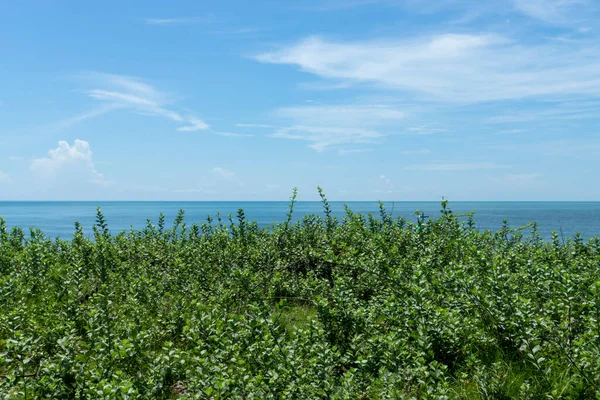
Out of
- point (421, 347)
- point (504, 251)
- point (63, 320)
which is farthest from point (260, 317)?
point (504, 251)

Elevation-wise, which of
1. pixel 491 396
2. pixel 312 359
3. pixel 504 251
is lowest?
pixel 491 396

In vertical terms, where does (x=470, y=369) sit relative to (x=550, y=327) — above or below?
below

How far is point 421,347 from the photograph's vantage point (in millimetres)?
5031

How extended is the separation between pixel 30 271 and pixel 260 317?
6.42 meters

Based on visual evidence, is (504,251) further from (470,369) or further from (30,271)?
(30,271)

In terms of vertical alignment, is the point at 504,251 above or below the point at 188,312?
above

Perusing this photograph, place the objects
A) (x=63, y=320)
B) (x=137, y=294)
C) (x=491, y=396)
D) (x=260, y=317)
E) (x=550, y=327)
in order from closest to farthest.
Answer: (x=491, y=396)
(x=550, y=327)
(x=260, y=317)
(x=63, y=320)
(x=137, y=294)

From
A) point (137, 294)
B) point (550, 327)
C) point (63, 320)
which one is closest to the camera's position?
point (550, 327)

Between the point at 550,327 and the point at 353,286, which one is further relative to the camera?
the point at 353,286

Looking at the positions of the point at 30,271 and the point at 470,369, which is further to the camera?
the point at 30,271

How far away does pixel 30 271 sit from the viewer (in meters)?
9.38

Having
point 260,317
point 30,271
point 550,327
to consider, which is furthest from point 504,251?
point 30,271

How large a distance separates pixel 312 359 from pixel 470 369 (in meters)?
1.93

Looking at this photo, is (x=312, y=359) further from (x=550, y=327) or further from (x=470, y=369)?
(x=550, y=327)
